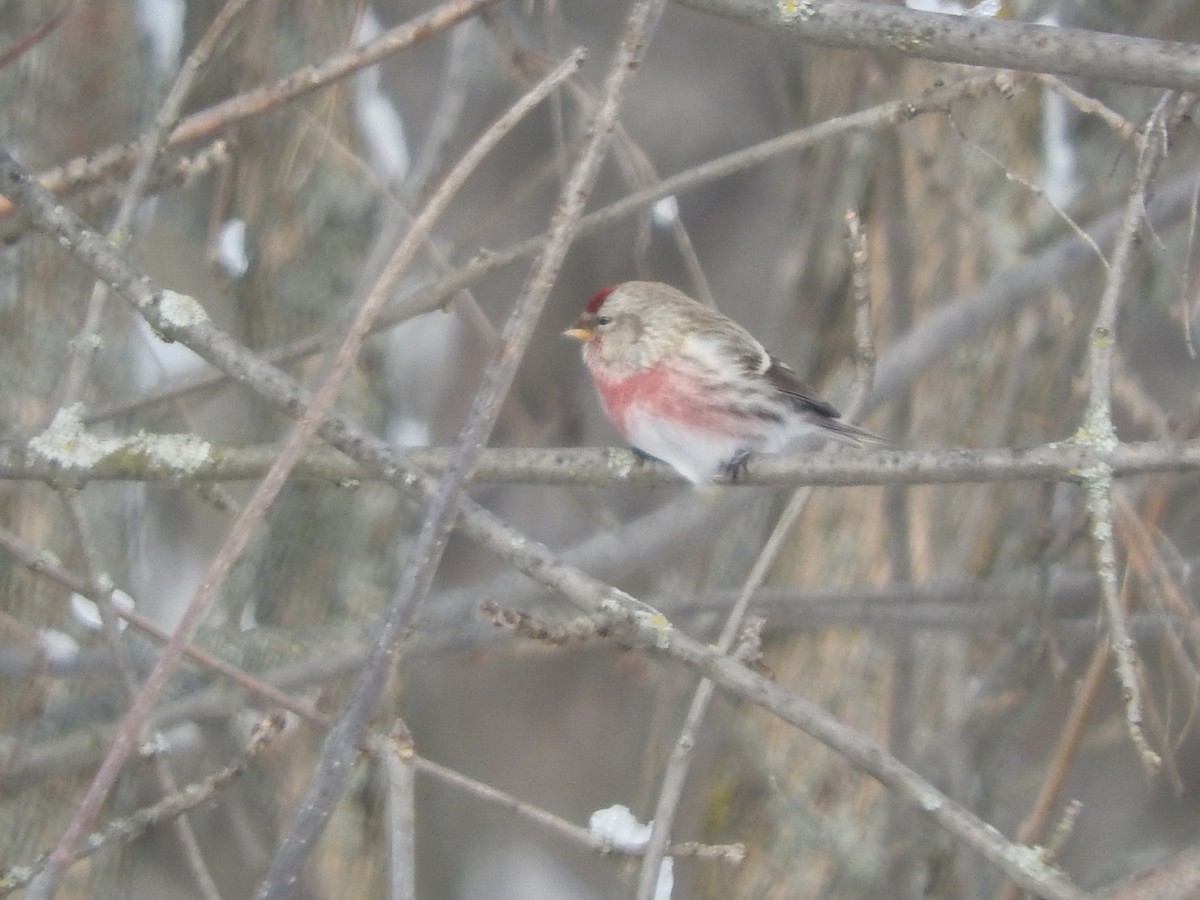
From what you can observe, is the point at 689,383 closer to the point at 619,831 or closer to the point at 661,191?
the point at 661,191

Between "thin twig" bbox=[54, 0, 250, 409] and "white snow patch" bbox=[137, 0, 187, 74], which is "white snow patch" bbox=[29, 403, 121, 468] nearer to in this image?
"thin twig" bbox=[54, 0, 250, 409]

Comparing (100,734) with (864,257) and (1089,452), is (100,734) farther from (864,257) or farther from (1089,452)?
(1089,452)

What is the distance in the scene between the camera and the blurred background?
8.55 ft

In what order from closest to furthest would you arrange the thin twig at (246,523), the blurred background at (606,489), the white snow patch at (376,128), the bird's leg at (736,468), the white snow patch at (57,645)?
the thin twig at (246,523) < the bird's leg at (736,468) < the white snow patch at (57,645) < the blurred background at (606,489) < the white snow patch at (376,128)

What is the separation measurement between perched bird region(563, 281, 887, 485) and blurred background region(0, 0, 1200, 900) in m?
0.13

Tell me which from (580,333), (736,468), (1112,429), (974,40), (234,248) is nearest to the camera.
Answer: (974,40)

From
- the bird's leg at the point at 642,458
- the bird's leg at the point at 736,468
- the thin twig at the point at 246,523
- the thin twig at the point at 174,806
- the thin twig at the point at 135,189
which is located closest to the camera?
the thin twig at the point at 246,523

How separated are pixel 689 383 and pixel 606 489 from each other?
9.8 inches

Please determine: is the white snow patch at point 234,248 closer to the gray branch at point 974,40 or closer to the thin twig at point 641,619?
the thin twig at point 641,619

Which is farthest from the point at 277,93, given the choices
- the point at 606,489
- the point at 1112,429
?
the point at 1112,429

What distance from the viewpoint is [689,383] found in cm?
268

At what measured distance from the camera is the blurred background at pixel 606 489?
103 inches

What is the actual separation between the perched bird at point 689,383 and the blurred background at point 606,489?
13cm

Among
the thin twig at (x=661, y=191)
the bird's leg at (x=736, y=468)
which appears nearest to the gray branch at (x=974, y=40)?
the thin twig at (x=661, y=191)
